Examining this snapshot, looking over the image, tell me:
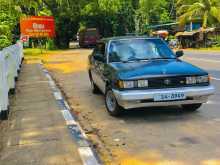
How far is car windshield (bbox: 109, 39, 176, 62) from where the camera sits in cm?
969

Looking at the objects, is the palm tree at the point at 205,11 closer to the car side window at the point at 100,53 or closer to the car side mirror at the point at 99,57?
the car side window at the point at 100,53

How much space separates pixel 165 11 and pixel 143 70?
7402cm

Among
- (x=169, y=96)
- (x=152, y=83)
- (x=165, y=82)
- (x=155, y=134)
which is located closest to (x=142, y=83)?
(x=152, y=83)

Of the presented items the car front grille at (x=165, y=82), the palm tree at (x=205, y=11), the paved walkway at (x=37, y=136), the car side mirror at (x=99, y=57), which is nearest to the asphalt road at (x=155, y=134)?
the paved walkway at (x=37, y=136)

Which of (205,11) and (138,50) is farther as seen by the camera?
(205,11)

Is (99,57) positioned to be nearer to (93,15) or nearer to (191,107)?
(191,107)

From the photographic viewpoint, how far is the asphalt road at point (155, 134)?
6.15 metres

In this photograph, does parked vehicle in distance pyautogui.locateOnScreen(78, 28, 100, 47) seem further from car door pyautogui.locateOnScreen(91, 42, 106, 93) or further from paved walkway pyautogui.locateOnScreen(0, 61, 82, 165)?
car door pyautogui.locateOnScreen(91, 42, 106, 93)

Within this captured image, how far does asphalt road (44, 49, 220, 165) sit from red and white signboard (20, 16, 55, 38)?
30304 millimetres

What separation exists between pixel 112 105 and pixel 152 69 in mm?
1125

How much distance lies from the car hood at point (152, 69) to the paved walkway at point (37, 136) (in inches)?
59.0

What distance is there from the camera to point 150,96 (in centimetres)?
819

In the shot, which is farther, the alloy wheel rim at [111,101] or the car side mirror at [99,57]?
the car side mirror at [99,57]

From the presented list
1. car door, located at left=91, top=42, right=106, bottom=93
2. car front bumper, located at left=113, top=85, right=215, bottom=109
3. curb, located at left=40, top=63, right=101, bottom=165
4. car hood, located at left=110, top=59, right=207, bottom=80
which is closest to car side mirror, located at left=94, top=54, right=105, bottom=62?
car door, located at left=91, top=42, right=106, bottom=93
